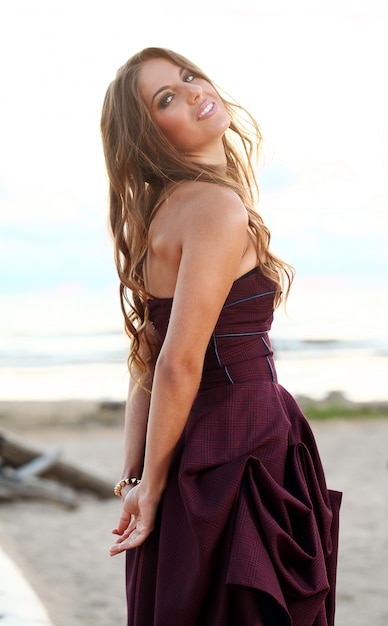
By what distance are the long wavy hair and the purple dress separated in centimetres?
10

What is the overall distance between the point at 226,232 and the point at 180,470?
0.51 meters

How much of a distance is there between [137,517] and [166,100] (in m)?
0.97

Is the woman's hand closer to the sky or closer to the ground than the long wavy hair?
closer to the ground

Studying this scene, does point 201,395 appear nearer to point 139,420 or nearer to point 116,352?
point 139,420

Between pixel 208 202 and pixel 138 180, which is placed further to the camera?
pixel 138 180

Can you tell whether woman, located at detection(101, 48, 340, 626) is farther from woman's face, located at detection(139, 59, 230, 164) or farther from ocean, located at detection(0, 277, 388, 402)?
ocean, located at detection(0, 277, 388, 402)

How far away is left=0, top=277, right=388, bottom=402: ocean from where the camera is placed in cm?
1501

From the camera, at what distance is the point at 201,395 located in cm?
180

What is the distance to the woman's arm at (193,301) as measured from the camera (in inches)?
64.1

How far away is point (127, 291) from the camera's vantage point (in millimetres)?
1956

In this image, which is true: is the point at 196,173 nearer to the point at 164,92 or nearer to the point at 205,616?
the point at 164,92

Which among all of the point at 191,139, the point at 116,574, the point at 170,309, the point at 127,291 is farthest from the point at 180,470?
the point at 116,574

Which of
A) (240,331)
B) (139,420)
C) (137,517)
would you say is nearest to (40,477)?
(139,420)

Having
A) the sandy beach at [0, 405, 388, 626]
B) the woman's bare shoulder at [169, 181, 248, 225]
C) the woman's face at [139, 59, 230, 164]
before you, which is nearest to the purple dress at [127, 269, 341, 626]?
the woman's bare shoulder at [169, 181, 248, 225]
